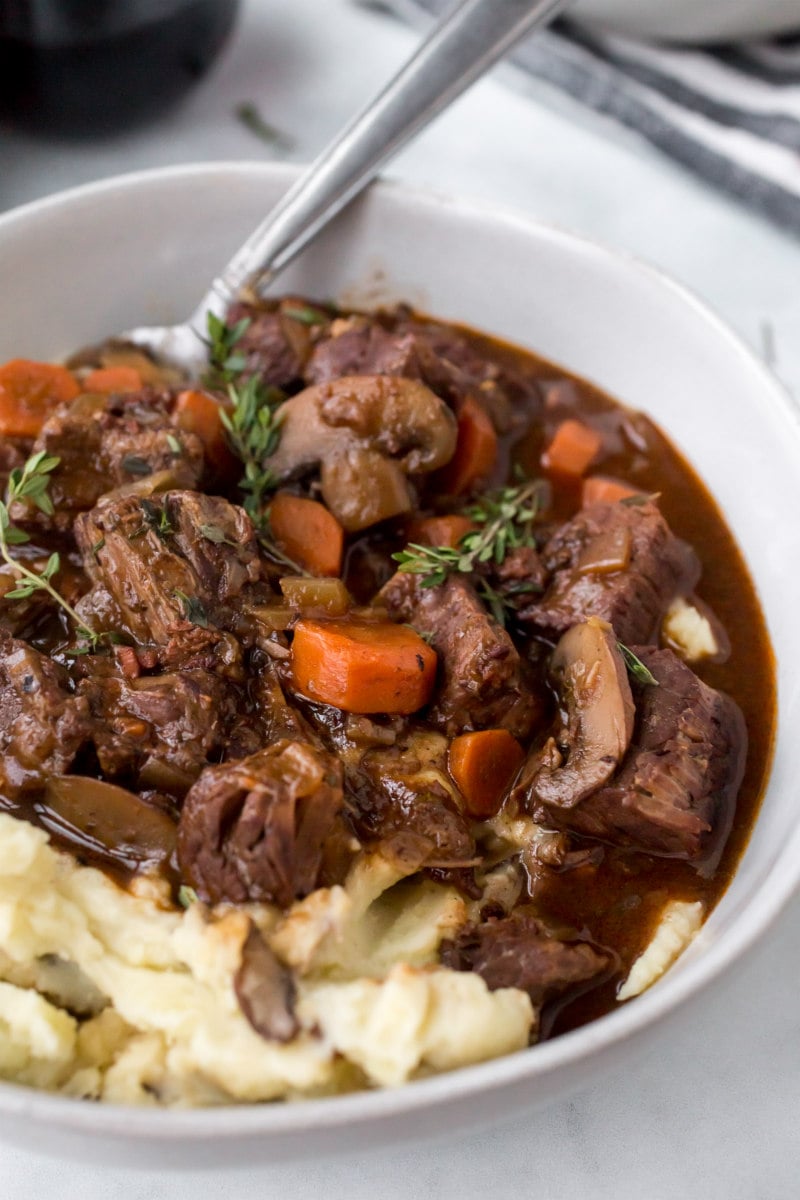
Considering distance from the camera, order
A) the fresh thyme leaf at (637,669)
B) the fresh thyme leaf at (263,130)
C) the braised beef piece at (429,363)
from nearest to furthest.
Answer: the fresh thyme leaf at (637,669)
the braised beef piece at (429,363)
the fresh thyme leaf at (263,130)

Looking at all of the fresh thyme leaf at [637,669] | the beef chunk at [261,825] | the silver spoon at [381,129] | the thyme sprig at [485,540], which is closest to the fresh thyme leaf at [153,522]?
the thyme sprig at [485,540]

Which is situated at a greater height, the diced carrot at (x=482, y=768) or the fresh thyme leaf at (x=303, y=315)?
the fresh thyme leaf at (x=303, y=315)

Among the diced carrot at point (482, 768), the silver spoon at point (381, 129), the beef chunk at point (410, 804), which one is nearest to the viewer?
the beef chunk at point (410, 804)

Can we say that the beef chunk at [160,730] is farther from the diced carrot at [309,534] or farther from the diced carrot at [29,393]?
the diced carrot at [29,393]

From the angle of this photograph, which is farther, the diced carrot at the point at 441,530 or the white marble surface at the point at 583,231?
the diced carrot at the point at 441,530

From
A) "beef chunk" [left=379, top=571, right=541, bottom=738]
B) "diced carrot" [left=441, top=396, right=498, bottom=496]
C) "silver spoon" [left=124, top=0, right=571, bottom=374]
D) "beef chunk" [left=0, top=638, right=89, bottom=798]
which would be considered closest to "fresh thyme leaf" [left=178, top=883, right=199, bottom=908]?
"beef chunk" [left=0, top=638, right=89, bottom=798]

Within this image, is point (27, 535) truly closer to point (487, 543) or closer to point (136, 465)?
point (136, 465)

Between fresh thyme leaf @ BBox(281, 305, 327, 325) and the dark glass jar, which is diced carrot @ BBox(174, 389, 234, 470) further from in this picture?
the dark glass jar
